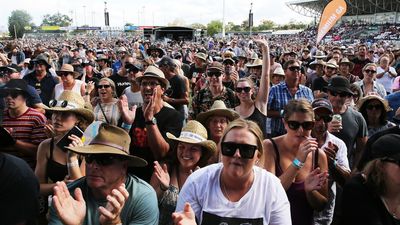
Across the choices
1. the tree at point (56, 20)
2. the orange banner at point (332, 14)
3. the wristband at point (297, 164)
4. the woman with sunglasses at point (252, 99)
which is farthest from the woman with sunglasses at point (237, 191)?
the tree at point (56, 20)

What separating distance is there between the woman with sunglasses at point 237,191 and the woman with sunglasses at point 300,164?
19.8 inches

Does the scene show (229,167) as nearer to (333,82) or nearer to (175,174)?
(175,174)

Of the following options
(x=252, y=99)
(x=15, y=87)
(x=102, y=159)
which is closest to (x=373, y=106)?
(x=252, y=99)

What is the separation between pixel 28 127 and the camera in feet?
12.1

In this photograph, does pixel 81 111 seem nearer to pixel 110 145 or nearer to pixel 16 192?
pixel 110 145

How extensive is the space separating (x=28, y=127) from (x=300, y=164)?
261cm

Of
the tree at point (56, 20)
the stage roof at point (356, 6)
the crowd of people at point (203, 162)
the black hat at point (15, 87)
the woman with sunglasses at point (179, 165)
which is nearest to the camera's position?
the crowd of people at point (203, 162)

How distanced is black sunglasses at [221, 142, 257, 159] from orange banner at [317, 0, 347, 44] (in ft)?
32.4

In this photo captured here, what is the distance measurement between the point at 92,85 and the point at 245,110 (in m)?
2.71

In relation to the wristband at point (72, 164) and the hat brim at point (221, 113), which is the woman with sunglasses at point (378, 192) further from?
the wristband at point (72, 164)

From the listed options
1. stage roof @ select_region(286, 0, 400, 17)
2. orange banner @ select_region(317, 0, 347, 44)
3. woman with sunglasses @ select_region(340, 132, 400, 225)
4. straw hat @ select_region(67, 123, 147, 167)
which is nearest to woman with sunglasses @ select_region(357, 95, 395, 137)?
woman with sunglasses @ select_region(340, 132, 400, 225)

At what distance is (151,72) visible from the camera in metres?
3.98

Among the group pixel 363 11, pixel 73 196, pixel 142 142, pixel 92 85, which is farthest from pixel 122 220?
pixel 363 11

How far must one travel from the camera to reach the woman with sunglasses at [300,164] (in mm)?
2562
